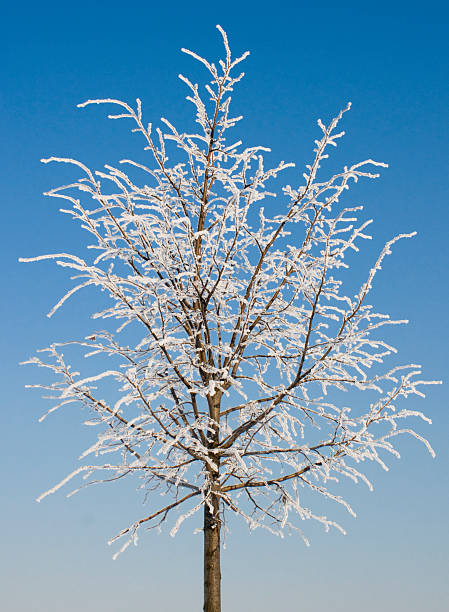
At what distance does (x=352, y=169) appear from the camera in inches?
272

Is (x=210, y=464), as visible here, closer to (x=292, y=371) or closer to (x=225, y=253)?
(x=292, y=371)

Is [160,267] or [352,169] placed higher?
[352,169]

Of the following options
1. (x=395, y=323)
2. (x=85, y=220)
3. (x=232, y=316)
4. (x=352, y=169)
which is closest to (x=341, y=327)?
(x=395, y=323)

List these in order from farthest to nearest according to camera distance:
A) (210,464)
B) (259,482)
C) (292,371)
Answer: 1. (292,371)
2. (259,482)
3. (210,464)

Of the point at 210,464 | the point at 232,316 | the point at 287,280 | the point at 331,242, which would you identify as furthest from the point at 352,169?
the point at 210,464

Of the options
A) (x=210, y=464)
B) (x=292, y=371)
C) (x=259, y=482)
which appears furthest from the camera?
(x=292, y=371)

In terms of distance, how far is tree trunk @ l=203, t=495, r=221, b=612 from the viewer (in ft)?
21.4

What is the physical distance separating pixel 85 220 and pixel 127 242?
0.55 meters

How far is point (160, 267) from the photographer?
704 cm

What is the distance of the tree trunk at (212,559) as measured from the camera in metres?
6.52

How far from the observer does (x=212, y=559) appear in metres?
6.66

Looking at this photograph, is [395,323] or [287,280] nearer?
[395,323]

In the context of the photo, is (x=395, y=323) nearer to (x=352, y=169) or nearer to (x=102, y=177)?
(x=352, y=169)

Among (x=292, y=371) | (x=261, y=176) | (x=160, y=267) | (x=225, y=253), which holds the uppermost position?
(x=261, y=176)
